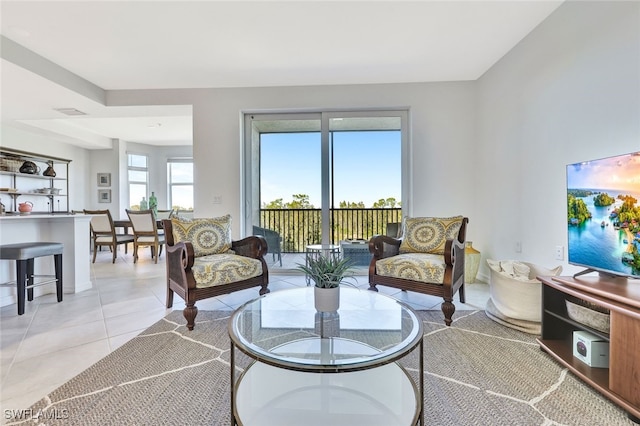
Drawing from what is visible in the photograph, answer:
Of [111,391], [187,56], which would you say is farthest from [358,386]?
[187,56]

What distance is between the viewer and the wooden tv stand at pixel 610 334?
1235mm

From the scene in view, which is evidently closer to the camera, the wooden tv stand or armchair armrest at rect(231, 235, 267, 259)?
the wooden tv stand

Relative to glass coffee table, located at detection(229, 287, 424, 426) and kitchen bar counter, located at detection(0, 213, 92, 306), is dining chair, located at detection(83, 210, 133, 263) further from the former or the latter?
glass coffee table, located at detection(229, 287, 424, 426)

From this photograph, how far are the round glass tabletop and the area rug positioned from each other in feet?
1.19

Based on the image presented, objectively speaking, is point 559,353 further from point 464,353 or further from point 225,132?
point 225,132

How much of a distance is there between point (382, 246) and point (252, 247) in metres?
1.29

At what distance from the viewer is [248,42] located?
9.09 ft

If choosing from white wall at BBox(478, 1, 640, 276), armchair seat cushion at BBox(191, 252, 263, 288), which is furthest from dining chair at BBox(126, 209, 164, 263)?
white wall at BBox(478, 1, 640, 276)

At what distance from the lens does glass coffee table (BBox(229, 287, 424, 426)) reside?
110 cm

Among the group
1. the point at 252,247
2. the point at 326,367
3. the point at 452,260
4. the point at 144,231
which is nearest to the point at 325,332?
the point at 326,367

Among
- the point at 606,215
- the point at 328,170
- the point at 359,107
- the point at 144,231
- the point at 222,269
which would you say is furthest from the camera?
the point at 144,231

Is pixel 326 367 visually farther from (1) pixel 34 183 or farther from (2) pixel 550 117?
(1) pixel 34 183

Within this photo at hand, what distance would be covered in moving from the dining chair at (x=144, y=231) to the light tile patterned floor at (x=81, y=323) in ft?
3.84

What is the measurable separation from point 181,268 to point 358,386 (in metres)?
1.69
